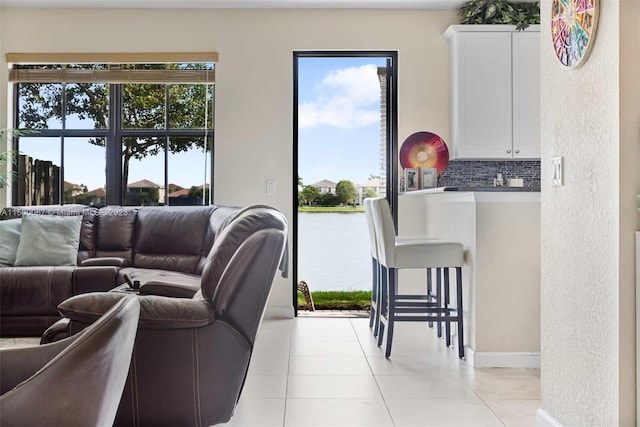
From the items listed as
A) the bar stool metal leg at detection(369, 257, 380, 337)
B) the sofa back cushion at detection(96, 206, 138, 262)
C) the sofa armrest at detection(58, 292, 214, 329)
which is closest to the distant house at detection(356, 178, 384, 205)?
the bar stool metal leg at detection(369, 257, 380, 337)

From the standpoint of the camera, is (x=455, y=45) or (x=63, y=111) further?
(x=63, y=111)

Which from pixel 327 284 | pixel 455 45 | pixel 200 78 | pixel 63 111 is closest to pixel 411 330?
pixel 327 284

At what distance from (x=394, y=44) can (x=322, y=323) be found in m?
2.53

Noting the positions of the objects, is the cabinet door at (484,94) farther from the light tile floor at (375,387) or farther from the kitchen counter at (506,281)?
the light tile floor at (375,387)

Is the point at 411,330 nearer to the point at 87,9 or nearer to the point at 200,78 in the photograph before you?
the point at 200,78

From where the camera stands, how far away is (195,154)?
15.9ft

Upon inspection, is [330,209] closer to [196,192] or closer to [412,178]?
[412,178]

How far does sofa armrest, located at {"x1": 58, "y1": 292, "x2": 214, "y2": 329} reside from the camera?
1.95 m

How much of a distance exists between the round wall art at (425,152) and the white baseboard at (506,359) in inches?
74.7

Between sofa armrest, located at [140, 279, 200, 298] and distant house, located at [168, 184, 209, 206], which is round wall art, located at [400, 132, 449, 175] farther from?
sofa armrest, located at [140, 279, 200, 298]

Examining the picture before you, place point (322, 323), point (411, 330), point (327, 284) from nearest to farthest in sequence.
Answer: point (411, 330) < point (322, 323) < point (327, 284)

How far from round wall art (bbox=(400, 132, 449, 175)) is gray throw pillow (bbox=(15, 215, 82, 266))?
2807 millimetres

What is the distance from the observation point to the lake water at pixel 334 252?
5.02m

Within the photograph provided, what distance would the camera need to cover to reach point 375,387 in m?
2.78
